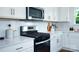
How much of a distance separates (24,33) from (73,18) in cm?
237

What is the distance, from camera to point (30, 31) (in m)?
2.52

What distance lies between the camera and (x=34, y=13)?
238cm

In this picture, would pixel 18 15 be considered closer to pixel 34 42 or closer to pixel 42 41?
pixel 34 42

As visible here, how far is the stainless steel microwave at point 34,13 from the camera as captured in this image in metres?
2.12

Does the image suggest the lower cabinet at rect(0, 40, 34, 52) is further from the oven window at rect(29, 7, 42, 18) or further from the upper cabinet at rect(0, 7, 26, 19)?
the oven window at rect(29, 7, 42, 18)

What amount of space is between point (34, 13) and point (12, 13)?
72 cm

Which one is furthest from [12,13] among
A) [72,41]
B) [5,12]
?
[72,41]

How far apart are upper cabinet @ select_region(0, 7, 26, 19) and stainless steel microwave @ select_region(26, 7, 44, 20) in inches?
4.5

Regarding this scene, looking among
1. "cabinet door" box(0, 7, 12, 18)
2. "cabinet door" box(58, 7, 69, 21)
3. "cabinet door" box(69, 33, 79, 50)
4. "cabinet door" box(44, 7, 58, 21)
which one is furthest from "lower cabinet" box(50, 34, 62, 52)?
"cabinet door" box(0, 7, 12, 18)

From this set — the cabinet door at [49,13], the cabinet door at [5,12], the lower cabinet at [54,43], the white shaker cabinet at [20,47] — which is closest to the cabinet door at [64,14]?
the cabinet door at [49,13]

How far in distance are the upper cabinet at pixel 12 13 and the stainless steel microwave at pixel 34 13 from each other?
0.12m

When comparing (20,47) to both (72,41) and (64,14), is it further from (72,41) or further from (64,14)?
(64,14)

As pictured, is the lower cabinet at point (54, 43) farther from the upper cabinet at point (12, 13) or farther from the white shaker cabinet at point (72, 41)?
the upper cabinet at point (12, 13)
